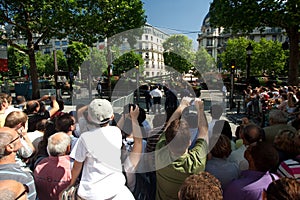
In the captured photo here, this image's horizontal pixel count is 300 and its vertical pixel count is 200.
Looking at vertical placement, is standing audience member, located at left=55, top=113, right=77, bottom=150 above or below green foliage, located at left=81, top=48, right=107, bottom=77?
below

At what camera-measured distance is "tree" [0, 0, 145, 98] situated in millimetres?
12172

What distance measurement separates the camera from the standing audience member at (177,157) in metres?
1.91

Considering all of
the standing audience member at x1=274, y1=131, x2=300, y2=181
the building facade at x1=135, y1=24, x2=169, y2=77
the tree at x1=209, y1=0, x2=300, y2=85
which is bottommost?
the standing audience member at x1=274, y1=131, x2=300, y2=181

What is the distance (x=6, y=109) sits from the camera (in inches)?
146

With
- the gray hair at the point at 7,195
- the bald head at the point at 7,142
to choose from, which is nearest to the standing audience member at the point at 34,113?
the bald head at the point at 7,142

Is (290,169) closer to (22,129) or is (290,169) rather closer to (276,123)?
(276,123)

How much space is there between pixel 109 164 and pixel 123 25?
579 inches

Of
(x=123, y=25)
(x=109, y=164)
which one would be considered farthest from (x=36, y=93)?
(x=109, y=164)

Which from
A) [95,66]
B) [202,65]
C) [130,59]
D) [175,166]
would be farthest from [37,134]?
[95,66]

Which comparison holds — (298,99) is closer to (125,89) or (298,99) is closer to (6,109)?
(6,109)

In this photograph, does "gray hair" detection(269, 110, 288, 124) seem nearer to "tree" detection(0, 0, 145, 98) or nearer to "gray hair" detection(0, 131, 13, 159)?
"gray hair" detection(0, 131, 13, 159)

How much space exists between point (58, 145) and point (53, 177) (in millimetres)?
315

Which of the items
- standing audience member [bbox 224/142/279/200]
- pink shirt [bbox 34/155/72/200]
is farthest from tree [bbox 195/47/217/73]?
pink shirt [bbox 34/155/72/200]

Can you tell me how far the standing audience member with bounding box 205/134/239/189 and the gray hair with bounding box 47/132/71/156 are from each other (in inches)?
57.0
